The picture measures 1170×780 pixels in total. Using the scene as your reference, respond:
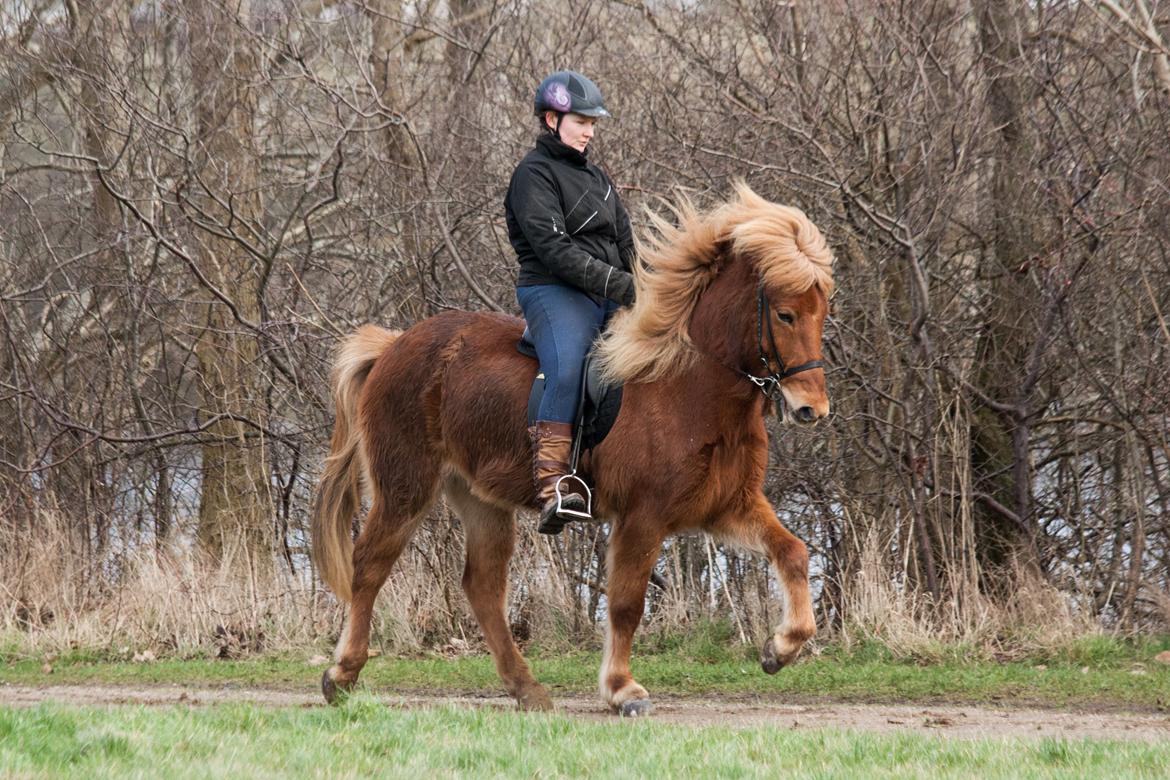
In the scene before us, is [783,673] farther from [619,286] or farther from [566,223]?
[566,223]

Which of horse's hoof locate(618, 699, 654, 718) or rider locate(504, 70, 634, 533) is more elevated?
rider locate(504, 70, 634, 533)

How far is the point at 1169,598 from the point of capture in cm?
936

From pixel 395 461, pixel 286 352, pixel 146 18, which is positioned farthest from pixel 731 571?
pixel 146 18

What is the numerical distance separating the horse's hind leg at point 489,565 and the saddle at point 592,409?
43.2 inches

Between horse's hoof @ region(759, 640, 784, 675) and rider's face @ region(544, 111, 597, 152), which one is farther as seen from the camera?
rider's face @ region(544, 111, 597, 152)

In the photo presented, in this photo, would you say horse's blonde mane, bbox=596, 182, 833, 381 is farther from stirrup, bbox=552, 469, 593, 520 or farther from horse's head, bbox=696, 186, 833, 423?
stirrup, bbox=552, 469, 593, 520

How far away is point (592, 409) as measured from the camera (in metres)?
6.75

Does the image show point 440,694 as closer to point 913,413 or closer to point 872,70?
point 913,413

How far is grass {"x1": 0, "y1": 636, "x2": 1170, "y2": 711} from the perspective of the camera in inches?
301

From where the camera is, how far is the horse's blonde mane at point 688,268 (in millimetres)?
6352

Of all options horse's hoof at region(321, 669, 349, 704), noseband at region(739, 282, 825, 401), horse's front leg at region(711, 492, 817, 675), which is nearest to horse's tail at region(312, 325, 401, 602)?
horse's hoof at region(321, 669, 349, 704)

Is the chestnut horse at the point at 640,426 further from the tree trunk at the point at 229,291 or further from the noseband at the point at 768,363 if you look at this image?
the tree trunk at the point at 229,291

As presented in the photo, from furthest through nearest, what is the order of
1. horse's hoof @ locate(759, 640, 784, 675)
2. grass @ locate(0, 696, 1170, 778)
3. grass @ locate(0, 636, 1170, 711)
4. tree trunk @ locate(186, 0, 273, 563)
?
1. tree trunk @ locate(186, 0, 273, 563)
2. grass @ locate(0, 636, 1170, 711)
3. horse's hoof @ locate(759, 640, 784, 675)
4. grass @ locate(0, 696, 1170, 778)

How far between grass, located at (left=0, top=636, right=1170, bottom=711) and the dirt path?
35 cm
